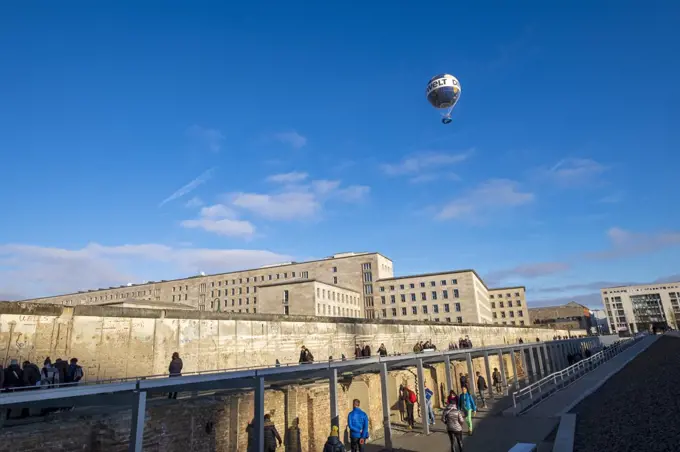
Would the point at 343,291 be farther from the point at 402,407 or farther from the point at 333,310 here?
the point at 402,407

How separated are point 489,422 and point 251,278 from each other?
8059 centimetres

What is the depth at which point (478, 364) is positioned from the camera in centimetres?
2634

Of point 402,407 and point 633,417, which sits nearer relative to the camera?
point 633,417

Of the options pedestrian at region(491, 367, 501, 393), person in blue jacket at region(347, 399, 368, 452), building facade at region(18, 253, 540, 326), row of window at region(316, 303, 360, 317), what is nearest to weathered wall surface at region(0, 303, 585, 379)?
person in blue jacket at region(347, 399, 368, 452)

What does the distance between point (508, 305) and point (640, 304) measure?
189 ft

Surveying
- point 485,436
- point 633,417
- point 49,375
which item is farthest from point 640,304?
point 49,375

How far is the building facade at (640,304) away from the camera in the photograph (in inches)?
4867

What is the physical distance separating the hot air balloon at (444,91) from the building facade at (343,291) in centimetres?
3955

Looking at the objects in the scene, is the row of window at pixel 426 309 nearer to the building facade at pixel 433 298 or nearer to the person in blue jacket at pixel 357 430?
the building facade at pixel 433 298

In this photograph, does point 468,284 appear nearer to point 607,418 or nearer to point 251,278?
point 251,278

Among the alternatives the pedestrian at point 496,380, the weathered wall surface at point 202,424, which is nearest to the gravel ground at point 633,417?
the pedestrian at point 496,380

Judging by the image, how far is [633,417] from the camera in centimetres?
1396

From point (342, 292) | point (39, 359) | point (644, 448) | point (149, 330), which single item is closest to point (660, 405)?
point (644, 448)

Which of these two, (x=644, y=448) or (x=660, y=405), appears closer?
(x=644, y=448)
